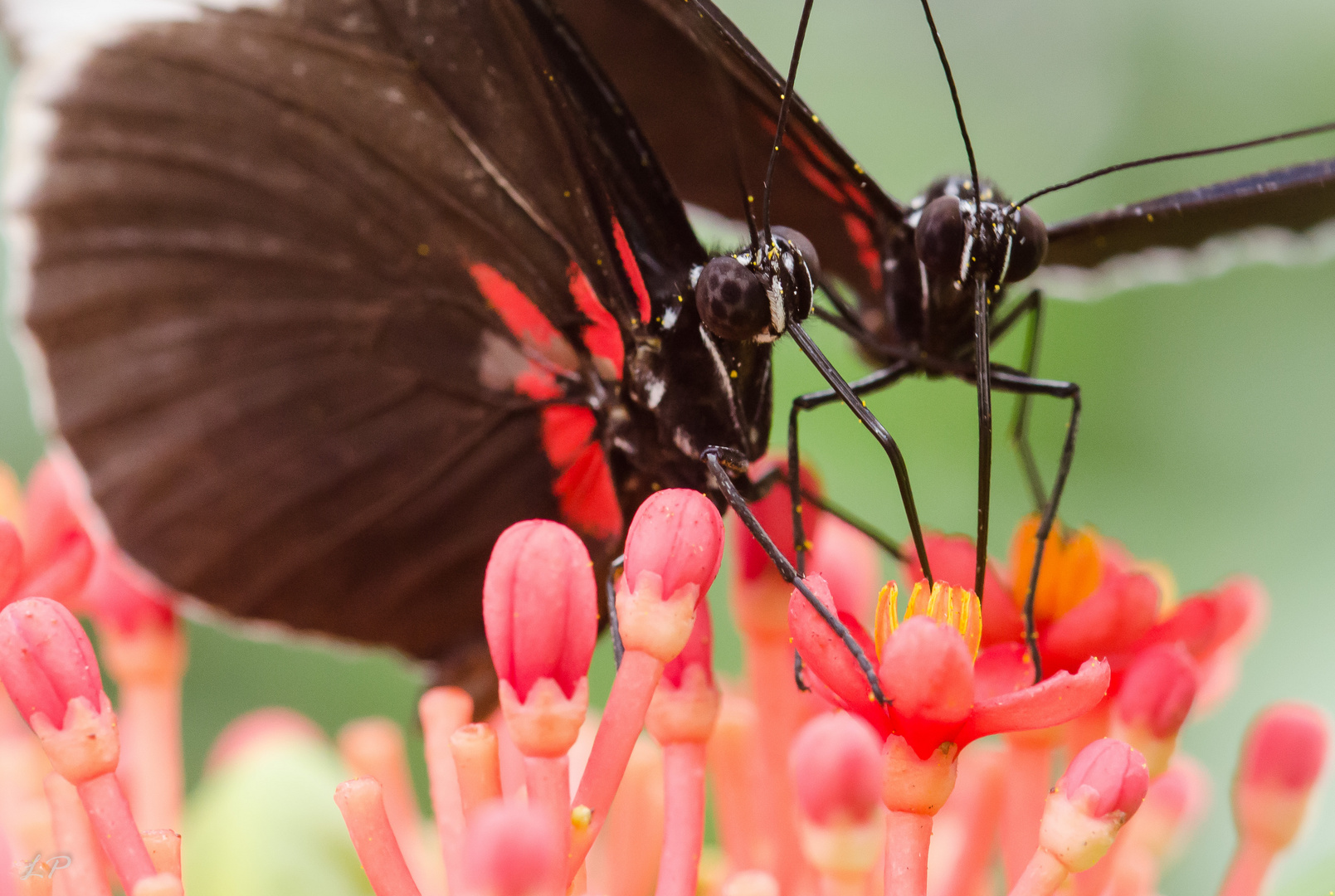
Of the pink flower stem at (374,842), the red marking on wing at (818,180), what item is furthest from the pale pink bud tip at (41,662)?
the red marking on wing at (818,180)

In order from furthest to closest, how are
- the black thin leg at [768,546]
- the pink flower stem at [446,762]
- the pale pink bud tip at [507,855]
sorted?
1. the pink flower stem at [446,762]
2. the black thin leg at [768,546]
3. the pale pink bud tip at [507,855]

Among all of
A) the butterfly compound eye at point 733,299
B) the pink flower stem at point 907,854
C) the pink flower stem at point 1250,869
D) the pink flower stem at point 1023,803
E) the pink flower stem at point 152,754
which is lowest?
the pink flower stem at point 1250,869

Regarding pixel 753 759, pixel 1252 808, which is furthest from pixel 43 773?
pixel 1252 808

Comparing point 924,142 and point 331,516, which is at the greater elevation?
point 924,142

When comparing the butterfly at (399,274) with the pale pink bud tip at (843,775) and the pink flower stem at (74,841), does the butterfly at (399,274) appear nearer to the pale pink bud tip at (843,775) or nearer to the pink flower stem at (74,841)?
the pale pink bud tip at (843,775)

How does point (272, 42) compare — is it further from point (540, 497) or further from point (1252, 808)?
point (1252, 808)

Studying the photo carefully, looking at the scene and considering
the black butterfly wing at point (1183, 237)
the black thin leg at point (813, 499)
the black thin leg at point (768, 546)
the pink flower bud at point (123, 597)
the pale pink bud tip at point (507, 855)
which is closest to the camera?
the pale pink bud tip at point (507, 855)

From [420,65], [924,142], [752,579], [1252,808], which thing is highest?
[420,65]

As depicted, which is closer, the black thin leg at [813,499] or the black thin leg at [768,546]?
the black thin leg at [768,546]
